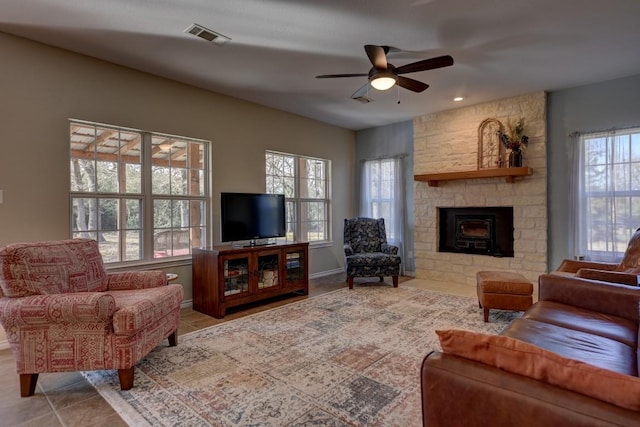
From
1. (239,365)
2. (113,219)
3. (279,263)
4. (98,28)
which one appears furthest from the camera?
(279,263)

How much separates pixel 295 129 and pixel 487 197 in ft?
10.4

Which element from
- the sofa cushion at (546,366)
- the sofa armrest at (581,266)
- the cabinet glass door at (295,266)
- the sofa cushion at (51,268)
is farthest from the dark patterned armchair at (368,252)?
the sofa cushion at (546,366)

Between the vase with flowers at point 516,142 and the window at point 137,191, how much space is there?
4143mm

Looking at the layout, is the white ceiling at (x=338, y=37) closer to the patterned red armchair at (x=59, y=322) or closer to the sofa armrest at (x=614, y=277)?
the patterned red armchair at (x=59, y=322)

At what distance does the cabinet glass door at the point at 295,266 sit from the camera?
4.40 m

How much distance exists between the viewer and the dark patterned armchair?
15.7 ft

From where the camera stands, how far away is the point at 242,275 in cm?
389

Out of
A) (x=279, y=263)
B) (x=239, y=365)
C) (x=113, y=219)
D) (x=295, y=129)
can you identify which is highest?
(x=295, y=129)

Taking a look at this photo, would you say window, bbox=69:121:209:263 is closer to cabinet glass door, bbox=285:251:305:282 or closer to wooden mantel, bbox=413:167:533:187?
cabinet glass door, bbox=285:251:305:282

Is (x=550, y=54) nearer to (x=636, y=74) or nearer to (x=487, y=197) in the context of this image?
(x=636, y=74)

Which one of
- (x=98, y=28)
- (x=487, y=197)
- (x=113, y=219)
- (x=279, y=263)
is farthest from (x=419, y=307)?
(x=98, y=28)

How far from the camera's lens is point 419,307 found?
3.86 m

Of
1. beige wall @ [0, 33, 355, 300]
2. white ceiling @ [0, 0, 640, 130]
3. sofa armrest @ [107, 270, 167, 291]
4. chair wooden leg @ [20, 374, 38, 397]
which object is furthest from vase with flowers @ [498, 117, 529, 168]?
chair wooden leg @ [20, 374, 38, 397]

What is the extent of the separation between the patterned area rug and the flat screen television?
1.03 metres
